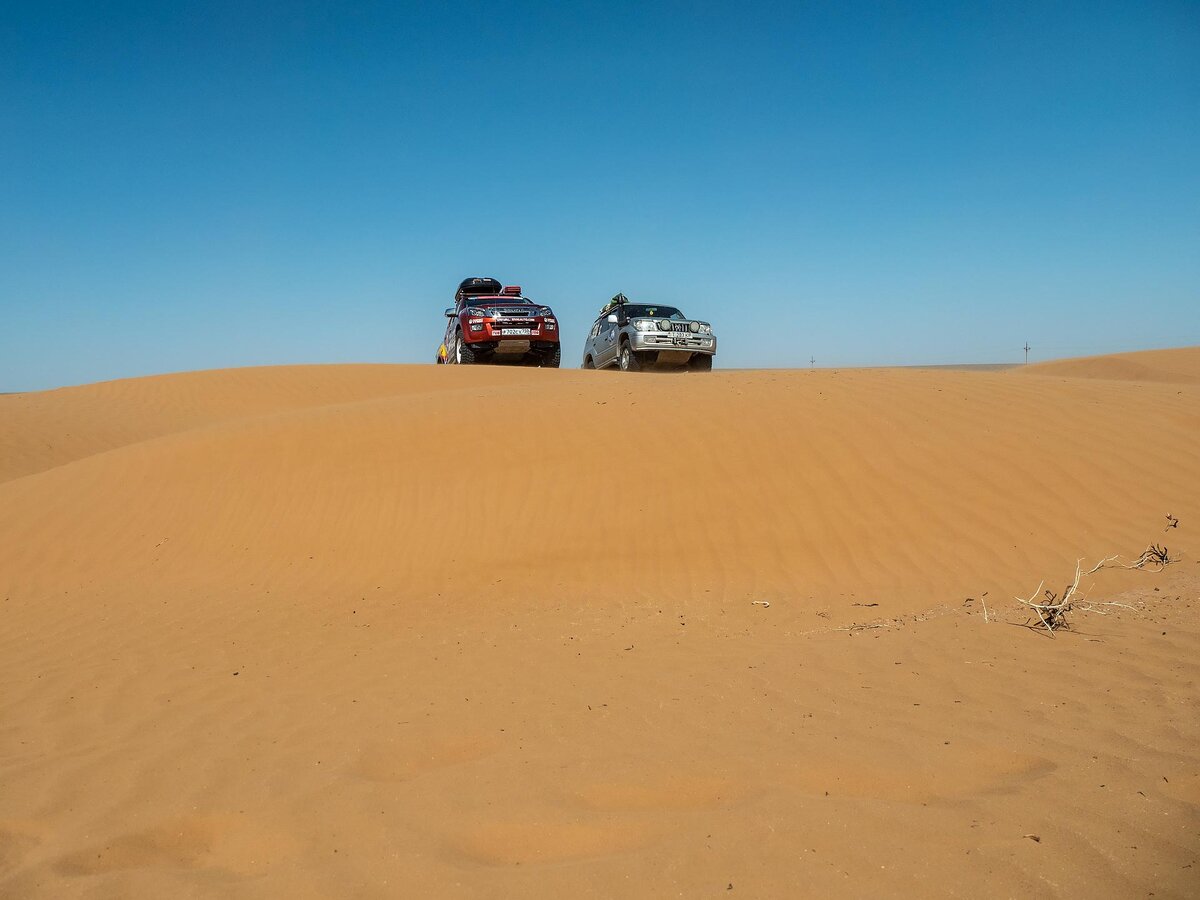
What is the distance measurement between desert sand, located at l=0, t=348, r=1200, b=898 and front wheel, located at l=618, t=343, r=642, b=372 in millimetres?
4030

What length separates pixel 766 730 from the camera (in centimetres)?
323

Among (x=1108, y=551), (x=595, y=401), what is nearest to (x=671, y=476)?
(x=595, y=401)

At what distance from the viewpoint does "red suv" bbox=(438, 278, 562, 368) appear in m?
16.0

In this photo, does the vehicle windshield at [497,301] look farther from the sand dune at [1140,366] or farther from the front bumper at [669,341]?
the sand dune at [1140,366]

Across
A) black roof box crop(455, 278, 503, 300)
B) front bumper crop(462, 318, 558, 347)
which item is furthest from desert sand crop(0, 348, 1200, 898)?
black roof box crop(455, 278, 503, 300)

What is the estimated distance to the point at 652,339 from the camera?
48.6 feet

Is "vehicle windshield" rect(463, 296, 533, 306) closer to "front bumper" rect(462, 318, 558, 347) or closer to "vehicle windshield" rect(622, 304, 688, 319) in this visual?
"front bumper" rect(462, 318, 558, 347)

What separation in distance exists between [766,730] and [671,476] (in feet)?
15.4

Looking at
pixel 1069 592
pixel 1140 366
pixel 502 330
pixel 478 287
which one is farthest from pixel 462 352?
pixel 1140 366

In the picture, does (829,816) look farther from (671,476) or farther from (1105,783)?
(671,476)

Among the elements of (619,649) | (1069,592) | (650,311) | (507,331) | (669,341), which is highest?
(650,311)

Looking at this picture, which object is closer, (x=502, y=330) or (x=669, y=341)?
(x=669, y=341)

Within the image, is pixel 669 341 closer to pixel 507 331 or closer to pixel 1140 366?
pixel 507 331

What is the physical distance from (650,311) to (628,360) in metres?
1.13
